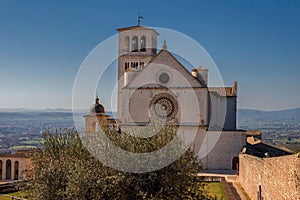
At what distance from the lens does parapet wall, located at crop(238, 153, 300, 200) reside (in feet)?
46.8

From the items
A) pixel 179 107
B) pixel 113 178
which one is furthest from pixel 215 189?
pixel 113 178

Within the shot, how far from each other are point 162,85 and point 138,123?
4.89 meters

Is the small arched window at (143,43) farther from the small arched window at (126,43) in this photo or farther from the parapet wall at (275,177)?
the parapet wall at (275,177)

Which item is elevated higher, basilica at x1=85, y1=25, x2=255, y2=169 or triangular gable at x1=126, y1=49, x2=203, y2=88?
triangular gable at x1=126, y1=49, x2=203, y2=88

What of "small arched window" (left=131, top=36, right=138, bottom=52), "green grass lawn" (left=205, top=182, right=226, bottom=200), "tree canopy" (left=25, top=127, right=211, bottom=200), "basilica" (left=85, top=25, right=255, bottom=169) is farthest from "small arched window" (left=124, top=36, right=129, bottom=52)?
"tree canopy" (left=25, top=127, right=211, bottom=200)

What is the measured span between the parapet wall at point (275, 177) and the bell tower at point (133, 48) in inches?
1049

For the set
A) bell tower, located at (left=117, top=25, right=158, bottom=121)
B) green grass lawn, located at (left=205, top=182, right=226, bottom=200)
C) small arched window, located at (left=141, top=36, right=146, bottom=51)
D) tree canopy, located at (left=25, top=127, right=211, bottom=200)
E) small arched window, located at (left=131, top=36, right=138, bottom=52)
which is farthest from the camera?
small arched window, located at (left=131, top=36, right=138, bottom=52)

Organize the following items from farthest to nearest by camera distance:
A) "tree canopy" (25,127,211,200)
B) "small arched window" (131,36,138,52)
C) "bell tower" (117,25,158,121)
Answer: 1. "small arched window" (131,36,138,52)
2. "bell tower" (117,25,158,121)
3. "tree canopy" (25,127,211,200)

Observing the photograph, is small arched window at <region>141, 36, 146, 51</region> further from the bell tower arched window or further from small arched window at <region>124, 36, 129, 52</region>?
small arched window at <region>124, 36, 129, 52</region>

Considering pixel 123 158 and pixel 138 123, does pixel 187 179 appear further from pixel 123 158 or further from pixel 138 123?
pixel 138 123

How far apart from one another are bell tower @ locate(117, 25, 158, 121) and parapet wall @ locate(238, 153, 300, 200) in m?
26.7

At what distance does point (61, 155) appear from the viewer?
2069 centimetres

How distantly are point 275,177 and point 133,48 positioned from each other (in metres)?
36.5

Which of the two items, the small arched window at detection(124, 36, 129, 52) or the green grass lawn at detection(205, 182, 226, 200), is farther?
the small arched window at detection(124, 36, 129, 52)
